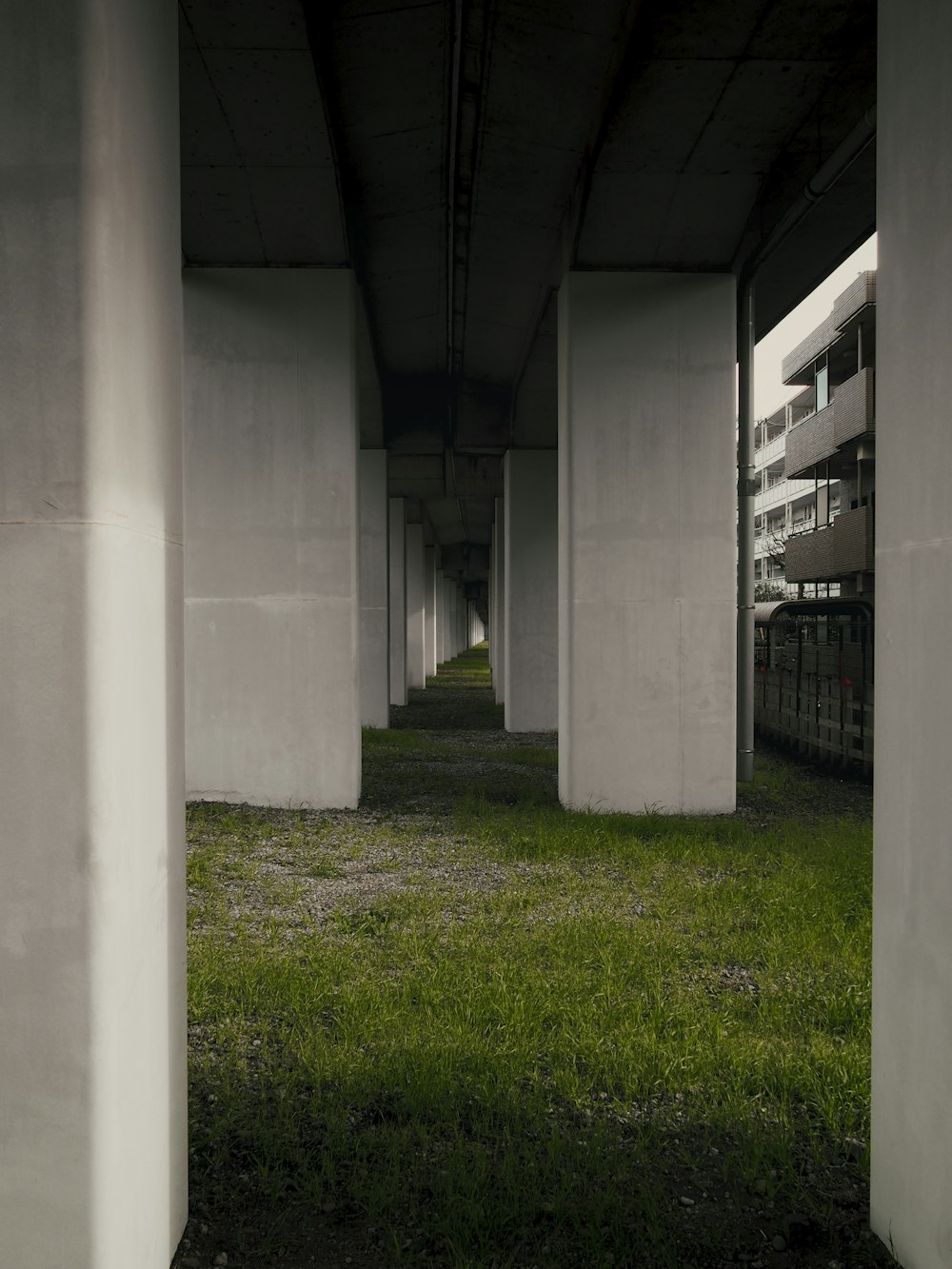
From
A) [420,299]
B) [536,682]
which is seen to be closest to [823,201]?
[420,299]

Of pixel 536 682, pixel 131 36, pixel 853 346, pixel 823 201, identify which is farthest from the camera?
pixel 853 346

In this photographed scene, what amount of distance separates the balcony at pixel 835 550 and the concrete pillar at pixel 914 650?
20145mm

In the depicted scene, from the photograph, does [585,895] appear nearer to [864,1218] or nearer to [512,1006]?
[512,1006]

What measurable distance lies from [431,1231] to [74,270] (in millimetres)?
2927

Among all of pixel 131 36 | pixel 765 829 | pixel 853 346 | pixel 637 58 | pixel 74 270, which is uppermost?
pixel 853 346

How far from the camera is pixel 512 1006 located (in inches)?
187

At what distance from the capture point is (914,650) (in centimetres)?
285

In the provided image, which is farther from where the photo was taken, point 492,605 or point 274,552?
point 492,605

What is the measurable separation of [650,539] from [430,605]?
29.1 meters

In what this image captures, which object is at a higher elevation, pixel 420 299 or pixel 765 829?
pixel 420 299

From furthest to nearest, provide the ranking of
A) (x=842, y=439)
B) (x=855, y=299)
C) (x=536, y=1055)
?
(x=842, y=439) → (x=855, y=299) → (x=536, y=1055)

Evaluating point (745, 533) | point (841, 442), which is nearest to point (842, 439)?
point (841, 442)

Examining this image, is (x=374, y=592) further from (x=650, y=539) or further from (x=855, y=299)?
(x=855, y=299)

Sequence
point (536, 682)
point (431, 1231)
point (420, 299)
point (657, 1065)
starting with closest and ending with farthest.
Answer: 1. point (431, 1231)
2. point (657, 1065)
3. point (420, 299)
4. point (536, 682)
